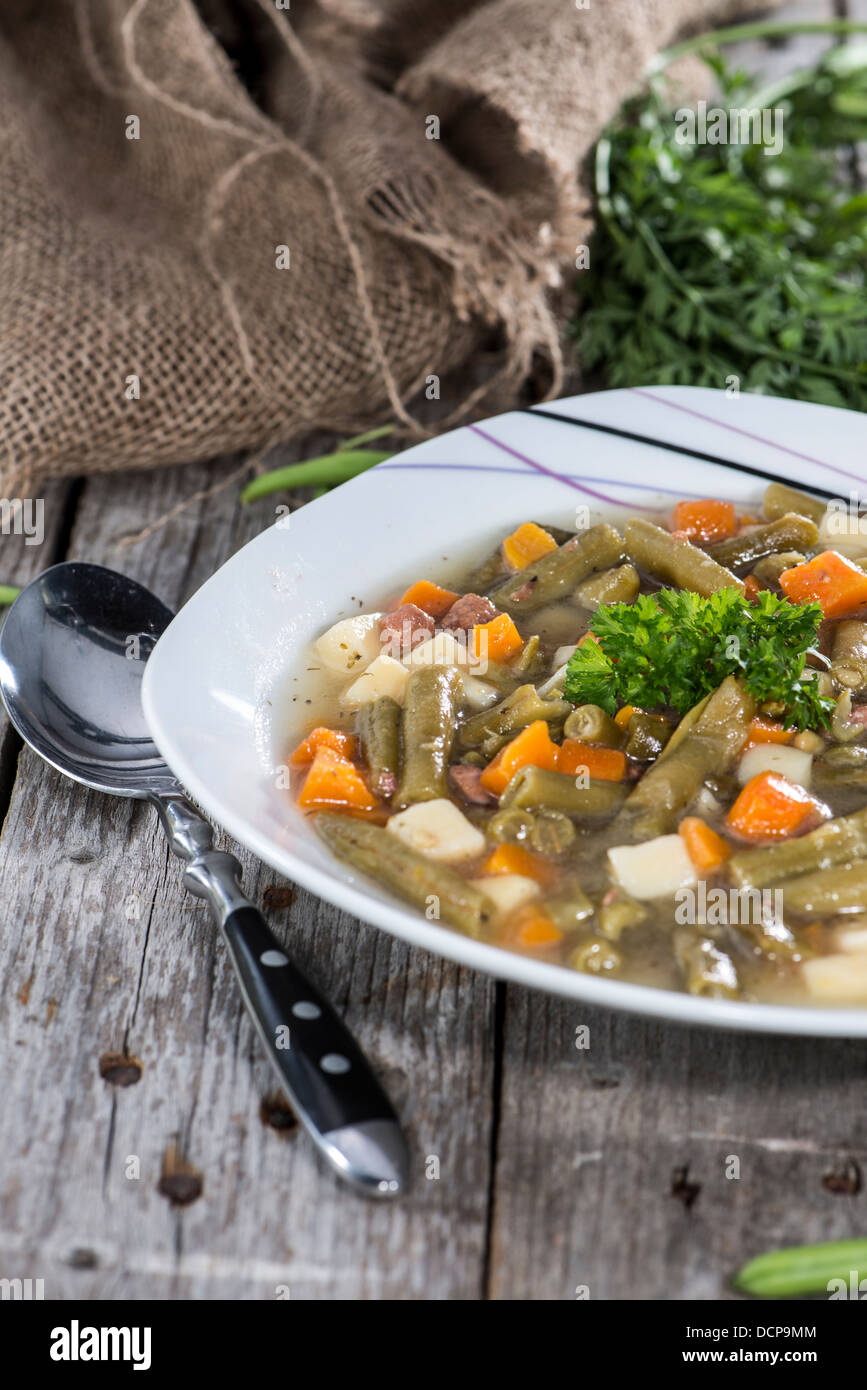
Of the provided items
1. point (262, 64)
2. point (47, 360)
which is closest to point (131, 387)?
point (47, 360)

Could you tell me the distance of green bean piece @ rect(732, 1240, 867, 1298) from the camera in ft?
7.30

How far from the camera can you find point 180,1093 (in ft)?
8.53

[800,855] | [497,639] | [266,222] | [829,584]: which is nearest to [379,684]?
[497,639]

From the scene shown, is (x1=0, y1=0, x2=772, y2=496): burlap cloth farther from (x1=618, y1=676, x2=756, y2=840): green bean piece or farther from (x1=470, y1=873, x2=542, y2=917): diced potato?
(x1=470, y1=873, x2=542, y2=917): diced potato

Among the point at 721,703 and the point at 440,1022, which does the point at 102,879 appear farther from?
the point at 721,703

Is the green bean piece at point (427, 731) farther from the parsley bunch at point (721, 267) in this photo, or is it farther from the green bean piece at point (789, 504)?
the parsley bunch at point (721, 267)

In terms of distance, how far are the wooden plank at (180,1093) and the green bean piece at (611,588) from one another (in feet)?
3.80

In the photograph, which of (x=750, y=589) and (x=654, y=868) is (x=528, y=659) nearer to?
(x=750, y=589)

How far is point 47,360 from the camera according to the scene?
442 cm

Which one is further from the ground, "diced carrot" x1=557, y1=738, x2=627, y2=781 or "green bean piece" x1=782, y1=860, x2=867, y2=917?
"diced carrot" x1=557, y1=738, x2=627, y2=781

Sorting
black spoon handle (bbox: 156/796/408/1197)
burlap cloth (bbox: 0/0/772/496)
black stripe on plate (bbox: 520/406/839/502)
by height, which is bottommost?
black spoon handle (bbox: 156/796/408/1197)

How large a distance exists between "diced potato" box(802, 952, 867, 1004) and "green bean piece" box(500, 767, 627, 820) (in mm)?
584

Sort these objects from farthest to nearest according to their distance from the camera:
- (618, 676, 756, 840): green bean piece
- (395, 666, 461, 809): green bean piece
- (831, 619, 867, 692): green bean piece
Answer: (831, 619, 867, 692): green bean piece
(395, 666, 461, 809): green bean piece
(618, 676, 756, 840): green bean piece

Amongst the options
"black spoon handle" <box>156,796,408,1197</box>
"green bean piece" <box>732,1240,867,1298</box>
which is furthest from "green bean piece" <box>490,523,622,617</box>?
"green bean piece" <box>732,1240,867,1298</box>
